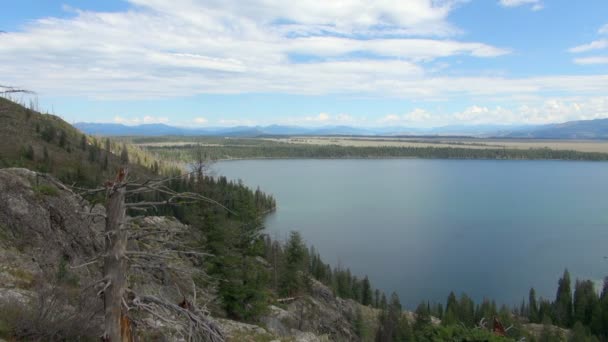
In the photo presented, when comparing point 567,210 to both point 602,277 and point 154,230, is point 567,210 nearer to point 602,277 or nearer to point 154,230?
point 602,277

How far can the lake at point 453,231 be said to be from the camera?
140ft

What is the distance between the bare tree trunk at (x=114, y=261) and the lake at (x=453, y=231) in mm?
10066

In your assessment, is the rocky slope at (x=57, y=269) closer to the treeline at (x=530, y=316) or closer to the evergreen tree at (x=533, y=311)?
the treeline at (x=530, y=316)

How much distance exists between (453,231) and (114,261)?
6004cm

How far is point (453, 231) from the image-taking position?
194ft

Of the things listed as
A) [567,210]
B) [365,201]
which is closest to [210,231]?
[365,201]

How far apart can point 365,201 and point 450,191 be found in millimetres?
25048

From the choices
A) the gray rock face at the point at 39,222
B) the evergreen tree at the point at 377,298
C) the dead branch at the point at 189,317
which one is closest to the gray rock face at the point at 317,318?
the evergreen tree at the point at 377,298

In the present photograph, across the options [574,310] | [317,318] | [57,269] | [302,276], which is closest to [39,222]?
[57,269]

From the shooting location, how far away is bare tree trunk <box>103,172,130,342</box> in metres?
3.94

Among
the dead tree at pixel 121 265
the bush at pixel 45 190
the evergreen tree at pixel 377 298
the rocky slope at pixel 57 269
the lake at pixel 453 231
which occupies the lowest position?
the evergreen tree at pixel 377 298

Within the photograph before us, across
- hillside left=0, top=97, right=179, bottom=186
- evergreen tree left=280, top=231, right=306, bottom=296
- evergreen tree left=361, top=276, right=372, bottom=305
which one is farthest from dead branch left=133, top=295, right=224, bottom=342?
hillside left=0, top=97, right=179, bottom=186

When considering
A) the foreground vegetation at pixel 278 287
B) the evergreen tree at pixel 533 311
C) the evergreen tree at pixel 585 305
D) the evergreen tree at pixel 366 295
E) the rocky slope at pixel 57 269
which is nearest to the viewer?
the rocky slope at pixel 57 269

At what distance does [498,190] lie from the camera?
3831 inches
